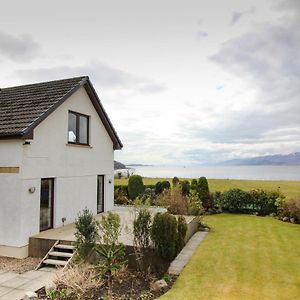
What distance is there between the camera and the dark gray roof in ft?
41.2

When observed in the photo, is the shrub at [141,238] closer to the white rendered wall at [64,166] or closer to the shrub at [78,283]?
the shrub at [78,283]

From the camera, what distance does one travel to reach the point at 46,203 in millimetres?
14023

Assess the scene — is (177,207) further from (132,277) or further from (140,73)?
(132,277)

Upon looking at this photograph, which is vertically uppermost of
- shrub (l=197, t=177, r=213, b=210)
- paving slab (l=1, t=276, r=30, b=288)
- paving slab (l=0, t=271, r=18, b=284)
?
shrub (l=197, t=177, r=213, b=210)

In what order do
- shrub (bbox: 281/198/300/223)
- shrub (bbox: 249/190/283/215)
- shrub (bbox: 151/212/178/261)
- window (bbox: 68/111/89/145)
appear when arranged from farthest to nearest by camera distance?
shrub (bbox: 249/190/283/215) < shrub (bbox: 281/198/300/223) < window (bbox: 68/111/89/145) < shrub (bbox: 151/212/178/261)

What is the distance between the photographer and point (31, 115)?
13297 millimetres

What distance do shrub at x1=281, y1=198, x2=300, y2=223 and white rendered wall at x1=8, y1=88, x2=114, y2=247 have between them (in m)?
12.6

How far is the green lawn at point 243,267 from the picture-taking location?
8797mm

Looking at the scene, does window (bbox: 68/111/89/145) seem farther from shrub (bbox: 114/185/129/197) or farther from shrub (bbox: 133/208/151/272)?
shrub (bbox: 114/185/129/197)

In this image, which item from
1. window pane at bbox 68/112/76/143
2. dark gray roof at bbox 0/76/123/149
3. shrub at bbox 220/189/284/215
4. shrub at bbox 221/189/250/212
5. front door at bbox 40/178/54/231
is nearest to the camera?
dark gray roof at bbox 0/76/123/149

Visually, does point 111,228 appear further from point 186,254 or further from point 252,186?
point 252,186

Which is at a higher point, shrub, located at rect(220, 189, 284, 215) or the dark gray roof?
the dark gray roof

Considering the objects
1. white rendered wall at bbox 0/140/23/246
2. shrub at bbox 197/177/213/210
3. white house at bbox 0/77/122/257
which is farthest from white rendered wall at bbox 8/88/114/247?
shrub at bbox 197/177/213/210

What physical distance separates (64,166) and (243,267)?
9.25 m
